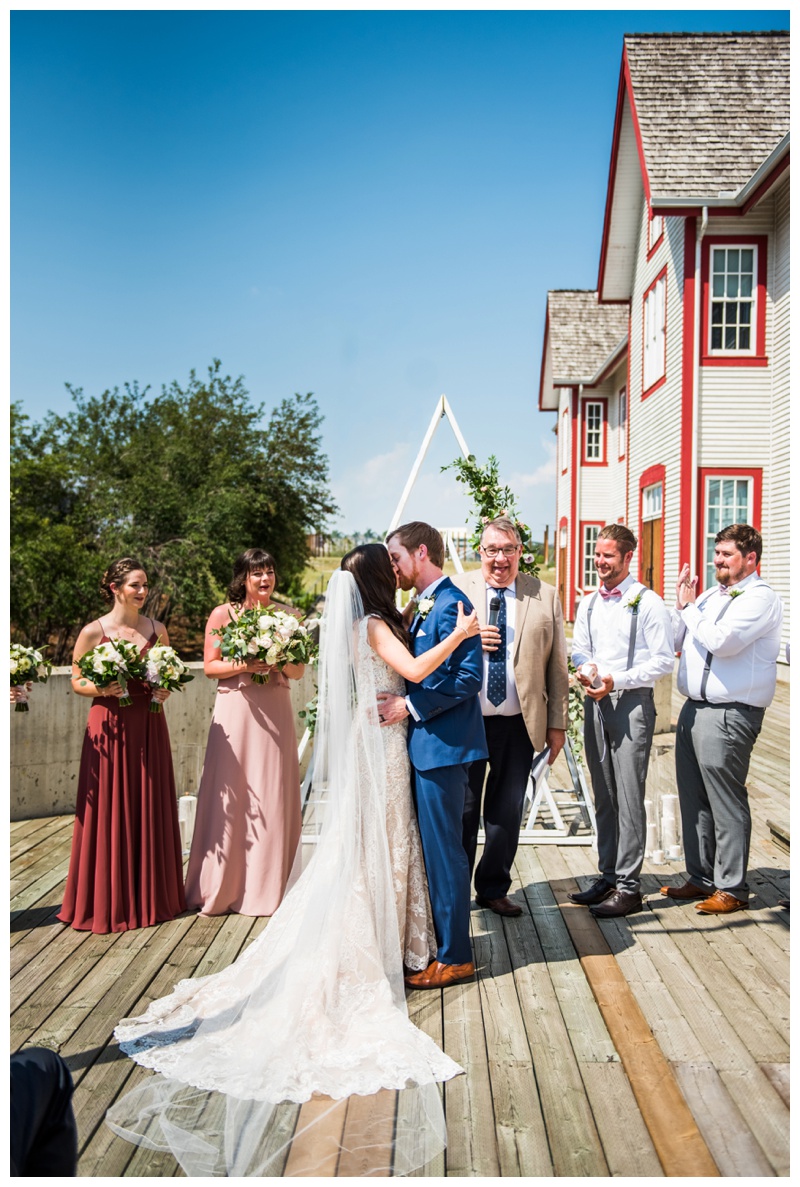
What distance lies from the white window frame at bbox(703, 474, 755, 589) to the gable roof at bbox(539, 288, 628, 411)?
33.4 ft

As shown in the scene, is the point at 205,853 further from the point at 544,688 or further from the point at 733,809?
the point at 733,809

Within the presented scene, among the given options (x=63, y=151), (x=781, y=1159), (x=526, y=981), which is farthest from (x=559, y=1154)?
(x=63, y=151)

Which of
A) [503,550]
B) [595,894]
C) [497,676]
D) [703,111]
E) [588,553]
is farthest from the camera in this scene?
[588,553]

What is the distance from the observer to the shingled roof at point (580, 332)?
25766 millimetres

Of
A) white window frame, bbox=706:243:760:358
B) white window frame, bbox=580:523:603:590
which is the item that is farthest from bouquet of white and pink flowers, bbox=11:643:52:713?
white window frame, bbox=580:523:603:590

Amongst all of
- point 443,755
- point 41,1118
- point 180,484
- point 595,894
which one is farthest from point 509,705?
point 180,484

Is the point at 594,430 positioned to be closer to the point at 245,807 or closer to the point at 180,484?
the point at 180,484

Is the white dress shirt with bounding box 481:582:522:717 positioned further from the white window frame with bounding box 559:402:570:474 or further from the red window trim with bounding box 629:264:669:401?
the white window frame with bounding box 559:402:570:474

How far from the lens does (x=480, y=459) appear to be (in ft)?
23.3

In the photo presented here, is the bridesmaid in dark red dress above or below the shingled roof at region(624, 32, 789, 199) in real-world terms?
below

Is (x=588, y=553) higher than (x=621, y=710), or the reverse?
(x=588, y=553)

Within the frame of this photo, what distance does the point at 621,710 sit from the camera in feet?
17.6

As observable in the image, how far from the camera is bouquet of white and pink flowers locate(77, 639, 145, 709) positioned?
16.8 ft

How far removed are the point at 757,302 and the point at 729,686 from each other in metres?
11.4
